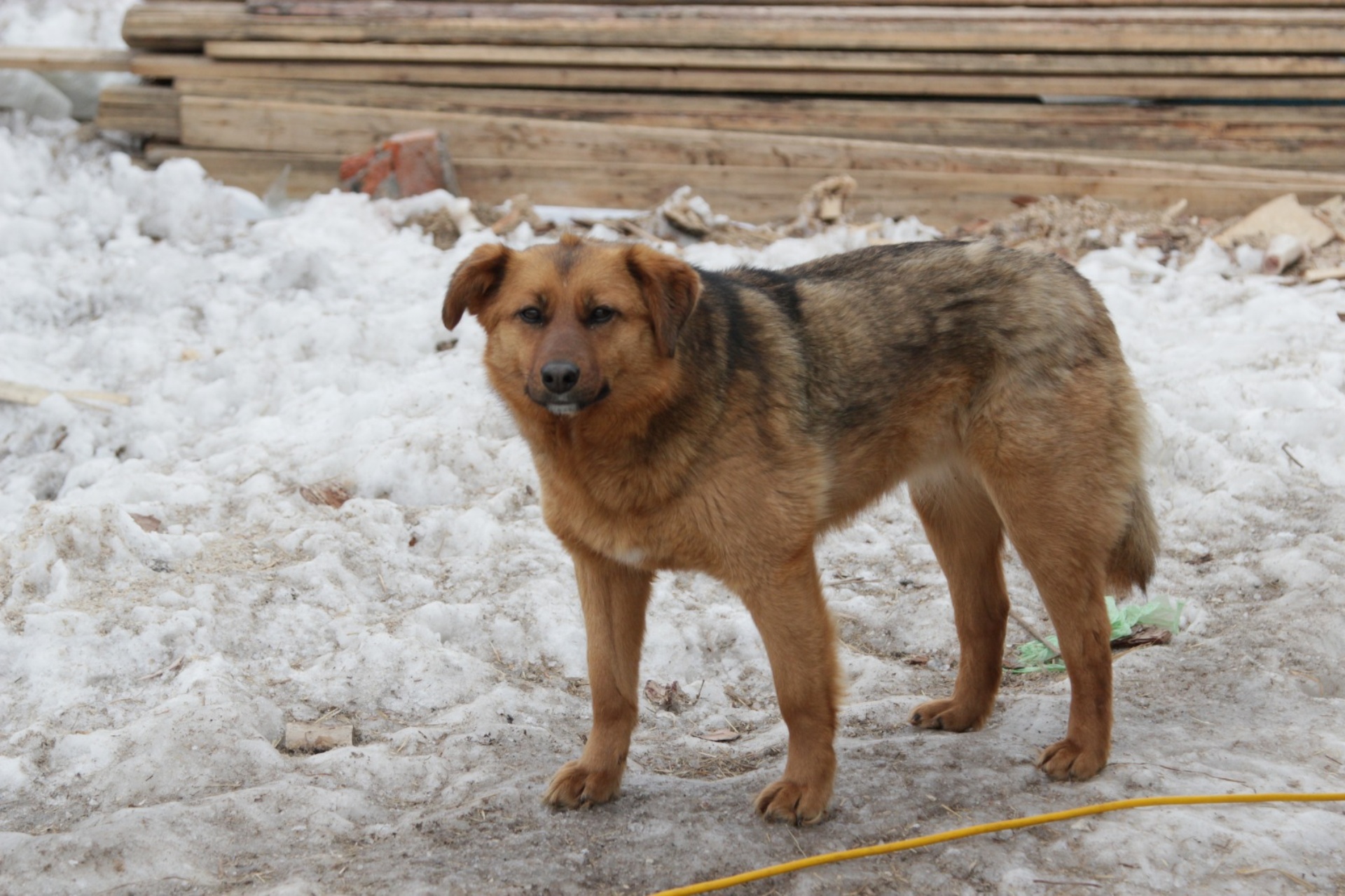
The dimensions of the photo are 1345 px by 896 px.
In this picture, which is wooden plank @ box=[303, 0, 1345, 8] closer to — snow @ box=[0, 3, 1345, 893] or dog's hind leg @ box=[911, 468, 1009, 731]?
snow @ box=[0, 3, 1345, 893]

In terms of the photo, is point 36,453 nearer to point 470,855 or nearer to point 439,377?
point 439,377

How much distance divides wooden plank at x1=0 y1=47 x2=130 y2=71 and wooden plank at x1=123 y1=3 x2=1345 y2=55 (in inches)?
9.1

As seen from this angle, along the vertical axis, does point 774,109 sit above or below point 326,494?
above

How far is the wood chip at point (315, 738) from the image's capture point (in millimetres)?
4863

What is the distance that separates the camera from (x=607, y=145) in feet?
34.5

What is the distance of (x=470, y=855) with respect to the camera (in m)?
3.99

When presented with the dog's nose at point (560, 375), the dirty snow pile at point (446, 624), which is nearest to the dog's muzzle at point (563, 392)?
the dog's nose at point (560, 375)

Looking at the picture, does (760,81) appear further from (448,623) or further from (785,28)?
(448,623)

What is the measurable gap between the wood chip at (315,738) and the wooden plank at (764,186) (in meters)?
6.46

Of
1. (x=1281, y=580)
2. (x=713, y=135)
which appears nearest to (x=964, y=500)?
(x=1281, y=580)

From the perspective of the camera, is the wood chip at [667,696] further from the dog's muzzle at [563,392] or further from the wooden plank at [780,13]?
the wooden plank at [780,13]

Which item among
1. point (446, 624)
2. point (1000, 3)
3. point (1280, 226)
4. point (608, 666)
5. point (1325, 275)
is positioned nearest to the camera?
point (608, 666)

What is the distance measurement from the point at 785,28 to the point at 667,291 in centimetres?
732

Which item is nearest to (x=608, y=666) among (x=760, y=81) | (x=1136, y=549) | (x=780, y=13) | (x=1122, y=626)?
(x=1136, y=549)
